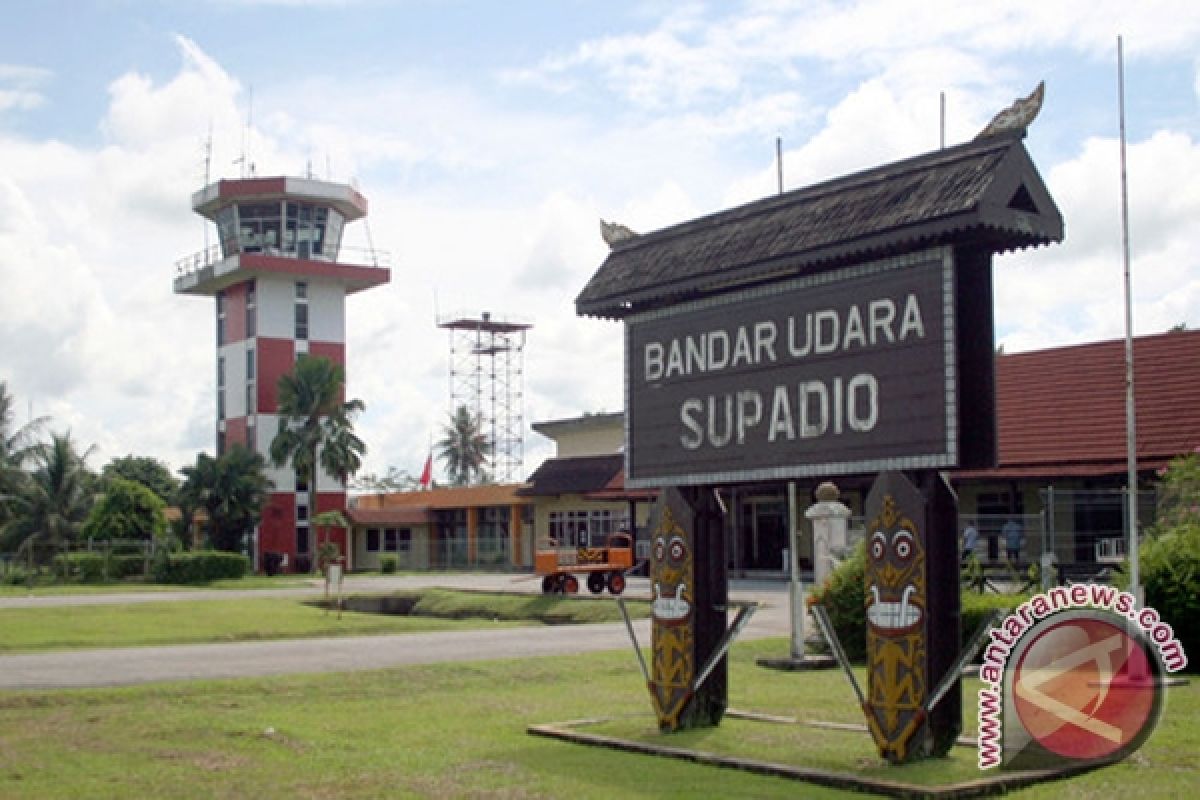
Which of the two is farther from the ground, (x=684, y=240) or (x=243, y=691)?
(x=684, y=240)

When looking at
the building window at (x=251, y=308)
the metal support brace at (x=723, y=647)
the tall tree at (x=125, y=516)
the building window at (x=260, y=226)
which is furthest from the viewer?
the building window at (x=260, y=226)

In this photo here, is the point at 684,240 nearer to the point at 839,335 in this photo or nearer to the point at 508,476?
the point at 839,335

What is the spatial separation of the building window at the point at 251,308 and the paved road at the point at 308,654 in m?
42.7

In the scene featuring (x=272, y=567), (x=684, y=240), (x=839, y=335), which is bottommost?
(x=272, y=567)

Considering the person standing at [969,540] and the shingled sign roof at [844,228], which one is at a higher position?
the shingled sign roof at [844,228]

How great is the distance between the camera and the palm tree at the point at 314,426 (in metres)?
63.8

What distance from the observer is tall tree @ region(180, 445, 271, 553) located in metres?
60.8

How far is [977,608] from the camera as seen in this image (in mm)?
18703

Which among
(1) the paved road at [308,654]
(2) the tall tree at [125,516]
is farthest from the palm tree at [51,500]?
(1) the paved road at [308,654]

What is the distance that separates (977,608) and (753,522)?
2946 centimetres

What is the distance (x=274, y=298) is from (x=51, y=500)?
14.4 meters

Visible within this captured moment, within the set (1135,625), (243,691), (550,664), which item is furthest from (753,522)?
(1135,625)

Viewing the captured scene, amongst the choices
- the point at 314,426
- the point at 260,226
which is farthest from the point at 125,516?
the point at 260,226

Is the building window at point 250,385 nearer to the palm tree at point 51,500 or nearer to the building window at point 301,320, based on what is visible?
the building window at point 301,320
